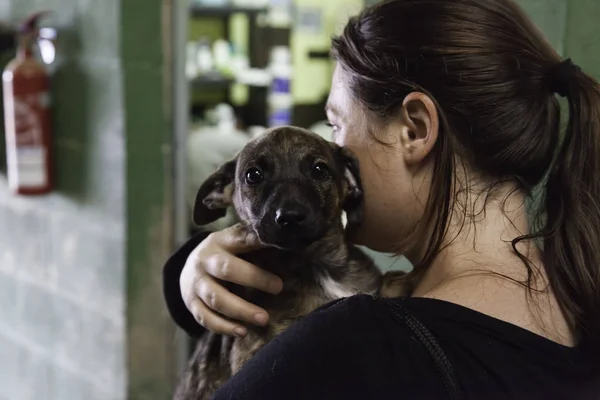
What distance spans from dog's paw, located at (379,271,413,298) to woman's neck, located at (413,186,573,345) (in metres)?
0.21

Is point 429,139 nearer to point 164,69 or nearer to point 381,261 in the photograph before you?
point 381,261

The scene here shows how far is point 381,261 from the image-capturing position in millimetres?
1842

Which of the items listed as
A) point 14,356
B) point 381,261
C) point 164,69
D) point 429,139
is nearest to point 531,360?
point 429,139

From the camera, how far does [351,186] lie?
1389 mm

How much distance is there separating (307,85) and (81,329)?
85.9 inches

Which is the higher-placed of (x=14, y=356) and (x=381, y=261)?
(x=381, y=261)

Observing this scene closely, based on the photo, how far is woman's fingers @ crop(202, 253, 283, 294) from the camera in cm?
136

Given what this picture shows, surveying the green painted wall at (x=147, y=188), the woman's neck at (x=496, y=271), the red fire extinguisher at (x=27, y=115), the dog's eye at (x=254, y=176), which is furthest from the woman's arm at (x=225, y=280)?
the red fire extinguisher at (x=27, y=115)

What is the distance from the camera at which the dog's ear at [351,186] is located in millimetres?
1325

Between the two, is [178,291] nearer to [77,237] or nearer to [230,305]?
[230,305]

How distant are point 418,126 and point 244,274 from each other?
0.47 metres

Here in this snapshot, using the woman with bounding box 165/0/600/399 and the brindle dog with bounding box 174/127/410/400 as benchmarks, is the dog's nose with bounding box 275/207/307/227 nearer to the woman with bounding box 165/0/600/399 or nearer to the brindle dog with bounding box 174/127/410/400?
the brindle dog with bounding box 174/127/410/400

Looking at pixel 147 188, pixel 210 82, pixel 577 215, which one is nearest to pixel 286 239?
pixel 577 215

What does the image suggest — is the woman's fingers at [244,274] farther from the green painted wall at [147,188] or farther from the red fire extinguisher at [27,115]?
the red fire extinguisher at [27,115]
